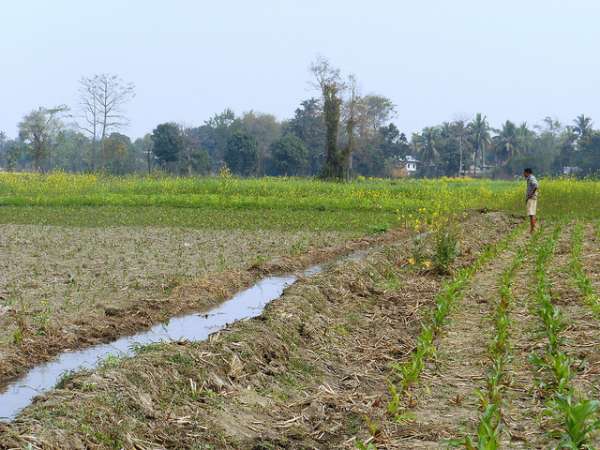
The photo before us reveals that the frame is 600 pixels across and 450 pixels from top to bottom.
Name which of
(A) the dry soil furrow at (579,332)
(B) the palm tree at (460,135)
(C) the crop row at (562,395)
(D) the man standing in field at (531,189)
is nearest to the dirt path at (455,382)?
(C) the crop row at (562,395)

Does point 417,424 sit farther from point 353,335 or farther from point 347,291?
point 347,291

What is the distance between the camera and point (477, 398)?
205 inches

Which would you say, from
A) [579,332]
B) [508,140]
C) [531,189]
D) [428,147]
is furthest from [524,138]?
[579,332]

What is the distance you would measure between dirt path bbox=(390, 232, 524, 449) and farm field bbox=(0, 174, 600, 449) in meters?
0.02

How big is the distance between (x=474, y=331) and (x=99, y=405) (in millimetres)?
4429

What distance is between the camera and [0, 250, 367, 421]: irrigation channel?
5.34 meters

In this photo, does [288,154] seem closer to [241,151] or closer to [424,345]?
[241,151]

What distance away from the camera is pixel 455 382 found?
5.66 m

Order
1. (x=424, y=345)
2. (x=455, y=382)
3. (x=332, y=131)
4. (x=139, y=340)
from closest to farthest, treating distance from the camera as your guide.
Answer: (x=455, y=382), (x=424, y=345), (x=139, y=340), (x=332, y=131)

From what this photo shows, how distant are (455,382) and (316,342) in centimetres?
169

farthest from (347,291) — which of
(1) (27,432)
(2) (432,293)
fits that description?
(1) (27,432)

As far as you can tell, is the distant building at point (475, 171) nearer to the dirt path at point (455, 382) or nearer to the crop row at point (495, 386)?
the dirt path at point (455, 382)

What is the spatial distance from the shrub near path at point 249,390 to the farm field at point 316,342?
2cm

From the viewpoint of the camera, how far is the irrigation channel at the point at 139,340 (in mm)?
5344
